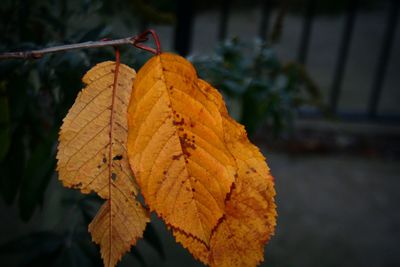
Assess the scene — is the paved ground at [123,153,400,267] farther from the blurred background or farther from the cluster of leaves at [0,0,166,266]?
the cluster of leaves at [0,0,166,266]

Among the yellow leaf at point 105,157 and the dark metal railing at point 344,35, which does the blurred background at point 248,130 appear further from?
the yellow leaf at point 105,157

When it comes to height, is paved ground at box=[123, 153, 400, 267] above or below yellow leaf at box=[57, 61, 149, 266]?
below

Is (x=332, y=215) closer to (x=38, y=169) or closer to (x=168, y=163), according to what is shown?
(x=38, y=169)

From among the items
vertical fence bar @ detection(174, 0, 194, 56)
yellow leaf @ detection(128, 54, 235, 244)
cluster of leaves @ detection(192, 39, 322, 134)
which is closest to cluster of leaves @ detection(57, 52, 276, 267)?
yellow leaf @ detection(128, 54, 235, 244)

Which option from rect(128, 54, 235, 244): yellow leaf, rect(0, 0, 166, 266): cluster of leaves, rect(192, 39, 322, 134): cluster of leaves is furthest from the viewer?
rect(192, 39, 322, 134): cluster of leaves

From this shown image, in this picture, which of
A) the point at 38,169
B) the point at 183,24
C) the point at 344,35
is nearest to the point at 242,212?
the point at 38,169
